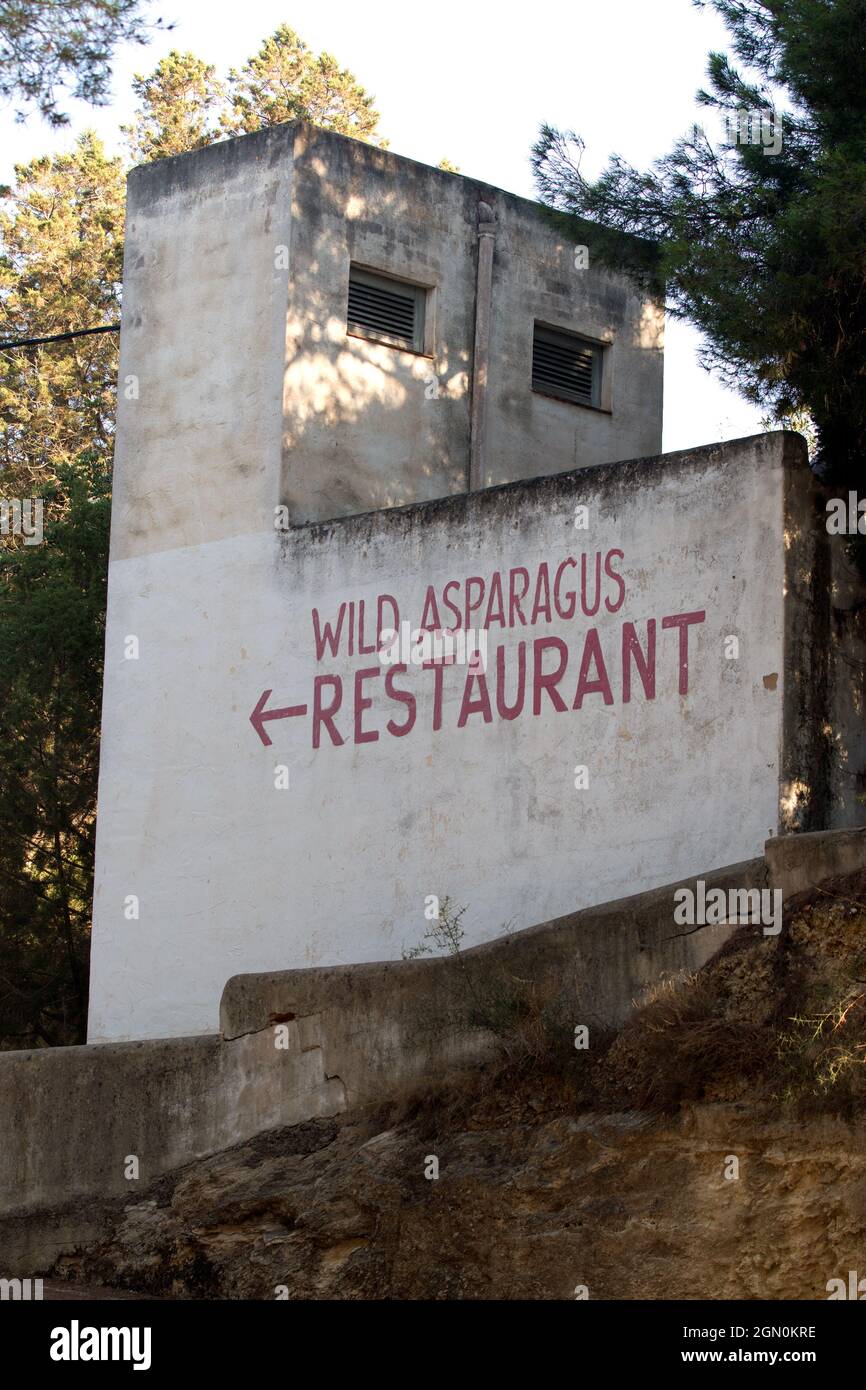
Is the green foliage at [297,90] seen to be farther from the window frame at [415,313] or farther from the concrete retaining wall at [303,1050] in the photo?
the concrete retaining wall at [303,1050]

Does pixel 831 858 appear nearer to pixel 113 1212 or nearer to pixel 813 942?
pixel 813 942

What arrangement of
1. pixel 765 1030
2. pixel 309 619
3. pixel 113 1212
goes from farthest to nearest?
pixel 309 619, pixel 113 1212, pixel 765 1030

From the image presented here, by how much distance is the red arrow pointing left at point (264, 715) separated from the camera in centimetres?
1423

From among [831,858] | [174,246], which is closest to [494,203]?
[174,246]

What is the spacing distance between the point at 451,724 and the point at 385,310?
4.15 m

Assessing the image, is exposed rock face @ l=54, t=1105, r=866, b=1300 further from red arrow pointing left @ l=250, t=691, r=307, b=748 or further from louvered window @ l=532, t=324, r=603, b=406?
louvered window @ l=532, t=324, r=603, b=406

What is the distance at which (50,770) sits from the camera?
782 inches

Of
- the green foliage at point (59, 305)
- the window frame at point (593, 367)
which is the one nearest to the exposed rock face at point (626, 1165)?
the window frame at point (593, 367)

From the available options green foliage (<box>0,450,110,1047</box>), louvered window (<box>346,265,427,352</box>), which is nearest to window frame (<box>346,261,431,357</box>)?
louvered window (<box>346,265,427,352</box>)

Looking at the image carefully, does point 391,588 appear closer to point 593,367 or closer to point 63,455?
point 593,367

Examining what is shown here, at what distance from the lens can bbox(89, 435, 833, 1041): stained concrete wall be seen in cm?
1188

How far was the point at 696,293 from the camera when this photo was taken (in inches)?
468

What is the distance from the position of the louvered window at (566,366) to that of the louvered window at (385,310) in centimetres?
132

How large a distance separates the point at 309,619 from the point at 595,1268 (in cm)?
603
